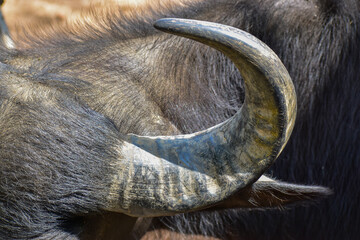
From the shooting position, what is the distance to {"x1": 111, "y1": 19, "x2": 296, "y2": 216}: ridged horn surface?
1.66 metres

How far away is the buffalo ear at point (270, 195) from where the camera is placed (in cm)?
205

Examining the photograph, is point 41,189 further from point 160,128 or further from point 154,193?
point 160,128

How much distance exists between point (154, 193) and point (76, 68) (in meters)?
0.85

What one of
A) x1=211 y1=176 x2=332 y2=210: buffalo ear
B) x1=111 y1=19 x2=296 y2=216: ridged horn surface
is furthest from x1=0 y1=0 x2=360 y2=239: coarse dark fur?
x1=211 y1=176 x2=332 y2=210: buffalo ear

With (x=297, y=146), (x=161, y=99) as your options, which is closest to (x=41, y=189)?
(x=161, y=99)

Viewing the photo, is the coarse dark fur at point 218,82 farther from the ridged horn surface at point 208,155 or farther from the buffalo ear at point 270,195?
the buffalo ear at point 270,195

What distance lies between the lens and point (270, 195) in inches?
83.4

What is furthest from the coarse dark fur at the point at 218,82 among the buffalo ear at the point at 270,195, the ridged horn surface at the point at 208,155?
the buffalo ear at the point at 270,195

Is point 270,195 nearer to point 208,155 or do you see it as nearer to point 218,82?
point 208,155

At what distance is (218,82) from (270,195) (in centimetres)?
78

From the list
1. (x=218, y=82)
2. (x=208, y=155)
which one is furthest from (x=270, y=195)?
(x=218, y=82)

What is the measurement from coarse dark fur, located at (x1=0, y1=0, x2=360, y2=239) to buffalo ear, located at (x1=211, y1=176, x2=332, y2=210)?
0.47 meters

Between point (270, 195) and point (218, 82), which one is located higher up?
point (218, 82)

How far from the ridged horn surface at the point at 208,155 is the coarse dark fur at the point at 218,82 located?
251 millimetres
